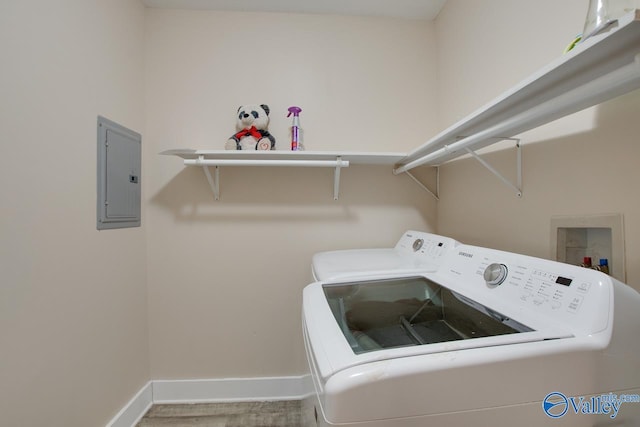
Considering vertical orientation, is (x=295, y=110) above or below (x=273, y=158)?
above

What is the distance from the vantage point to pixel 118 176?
161 cm

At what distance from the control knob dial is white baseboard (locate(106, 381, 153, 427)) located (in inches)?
81.2

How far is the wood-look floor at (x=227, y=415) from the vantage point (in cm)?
172

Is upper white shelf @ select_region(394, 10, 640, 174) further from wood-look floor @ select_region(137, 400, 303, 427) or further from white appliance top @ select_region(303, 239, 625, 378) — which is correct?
wood-look floor @ select_region(137, 400, 303, 427)

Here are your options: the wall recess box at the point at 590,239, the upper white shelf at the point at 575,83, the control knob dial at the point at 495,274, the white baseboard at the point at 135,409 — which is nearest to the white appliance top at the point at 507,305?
the control knob dial at the point at 495,274

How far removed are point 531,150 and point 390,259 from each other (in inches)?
34.0

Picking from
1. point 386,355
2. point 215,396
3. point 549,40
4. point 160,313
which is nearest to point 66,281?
point 160,313

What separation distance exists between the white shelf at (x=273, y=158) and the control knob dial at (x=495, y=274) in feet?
3.01

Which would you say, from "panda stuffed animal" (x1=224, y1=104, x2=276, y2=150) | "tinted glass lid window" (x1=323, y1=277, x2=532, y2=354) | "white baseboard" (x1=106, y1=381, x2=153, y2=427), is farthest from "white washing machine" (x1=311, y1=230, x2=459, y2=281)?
"white baseboard" (x1=106, y1=381, x2=153, y2=427)

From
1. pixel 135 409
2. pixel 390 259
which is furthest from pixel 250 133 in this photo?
pixel 135 409

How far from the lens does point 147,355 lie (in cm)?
192

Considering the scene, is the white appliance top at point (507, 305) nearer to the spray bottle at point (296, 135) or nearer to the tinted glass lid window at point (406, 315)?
the tinted glass lid window at point (406, 315)

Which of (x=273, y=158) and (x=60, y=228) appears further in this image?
(x=273, y=158)

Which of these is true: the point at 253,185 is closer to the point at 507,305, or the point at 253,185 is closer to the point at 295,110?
the point at 295,110
